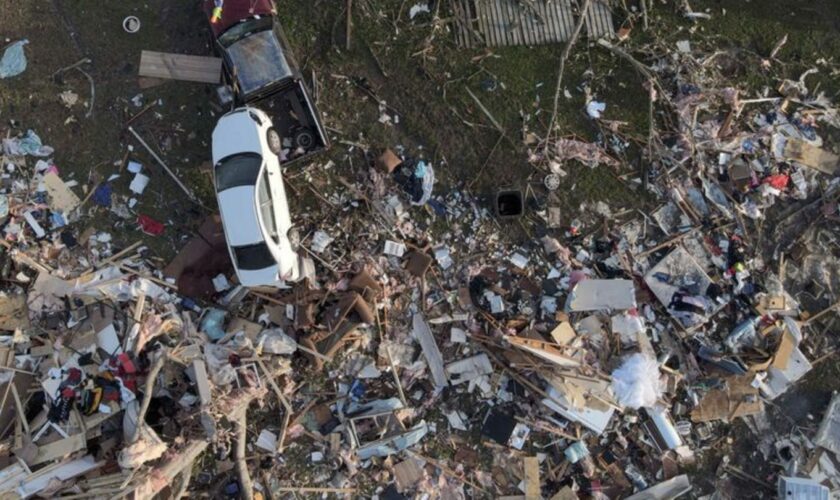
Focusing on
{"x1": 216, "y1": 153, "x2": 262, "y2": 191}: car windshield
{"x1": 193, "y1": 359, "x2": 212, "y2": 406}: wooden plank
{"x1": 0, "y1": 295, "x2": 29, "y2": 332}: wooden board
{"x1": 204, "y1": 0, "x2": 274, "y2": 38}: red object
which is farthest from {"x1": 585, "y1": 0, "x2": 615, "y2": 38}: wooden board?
{"x1": 0, "y1": 295, "x2": 29, "y2": 332}: wooden board

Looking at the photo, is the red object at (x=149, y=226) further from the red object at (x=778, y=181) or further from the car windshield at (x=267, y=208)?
the red object at (x=778, y=181)

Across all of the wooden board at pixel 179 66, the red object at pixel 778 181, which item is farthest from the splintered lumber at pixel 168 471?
the red object at pixel 778 181

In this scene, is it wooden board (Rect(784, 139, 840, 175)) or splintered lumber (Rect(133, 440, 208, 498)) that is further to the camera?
wooden board (Rect(784, 139, 840, 175))

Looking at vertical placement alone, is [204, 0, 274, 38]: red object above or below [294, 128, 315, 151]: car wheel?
above

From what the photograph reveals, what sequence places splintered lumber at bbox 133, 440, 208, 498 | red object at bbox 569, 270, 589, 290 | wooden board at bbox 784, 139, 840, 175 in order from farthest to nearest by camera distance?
1. wooden board at bbox 784, 139, 840, 175
2. red object at bbox 569, 270, 589, 290
3. splintered lumber at bbox 133, 440, 208, 498

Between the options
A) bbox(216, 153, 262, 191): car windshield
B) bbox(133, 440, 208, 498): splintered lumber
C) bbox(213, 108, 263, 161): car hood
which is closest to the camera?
bbox(133, 440, 208, 498): splintered lumber

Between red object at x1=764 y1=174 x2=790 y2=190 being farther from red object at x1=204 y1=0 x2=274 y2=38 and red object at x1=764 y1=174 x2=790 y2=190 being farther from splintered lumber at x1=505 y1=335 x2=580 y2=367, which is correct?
red object at x1=204 y1=0 x2=274 y2=38
